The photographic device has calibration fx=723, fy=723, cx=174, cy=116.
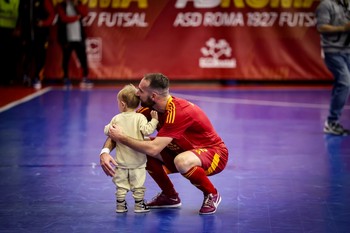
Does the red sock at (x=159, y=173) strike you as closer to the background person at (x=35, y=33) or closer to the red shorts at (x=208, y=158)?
the red shorts at (x=208, y=158)

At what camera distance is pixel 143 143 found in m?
5.23

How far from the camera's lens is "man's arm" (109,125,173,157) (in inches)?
206

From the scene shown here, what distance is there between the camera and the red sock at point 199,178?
5348 millimetres

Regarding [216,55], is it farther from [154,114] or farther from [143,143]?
[143,143]

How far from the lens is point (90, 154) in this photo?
7805 mm

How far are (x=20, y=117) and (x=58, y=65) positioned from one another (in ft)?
14.3

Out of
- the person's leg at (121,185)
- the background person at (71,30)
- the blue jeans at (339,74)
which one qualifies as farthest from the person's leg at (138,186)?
the background person at (71,30)

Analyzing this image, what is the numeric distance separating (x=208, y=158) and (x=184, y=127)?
343 mm

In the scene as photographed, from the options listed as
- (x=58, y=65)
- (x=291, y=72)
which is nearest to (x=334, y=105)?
(x=291, y=72)

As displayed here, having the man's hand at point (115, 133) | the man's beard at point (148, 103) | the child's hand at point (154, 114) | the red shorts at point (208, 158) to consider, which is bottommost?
the red shorts at point (208, 158)

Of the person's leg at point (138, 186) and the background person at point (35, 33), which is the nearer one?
the person's leg at point (138, 186)

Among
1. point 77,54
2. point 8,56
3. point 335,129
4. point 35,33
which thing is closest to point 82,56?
point 77,54

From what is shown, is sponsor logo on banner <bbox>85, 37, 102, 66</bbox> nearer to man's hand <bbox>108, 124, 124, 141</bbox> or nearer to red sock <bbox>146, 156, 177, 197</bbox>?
red sock <bbox>146, 156, 177, 197</bbox>

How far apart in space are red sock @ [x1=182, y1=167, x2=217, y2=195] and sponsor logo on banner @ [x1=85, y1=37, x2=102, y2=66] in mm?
9367
